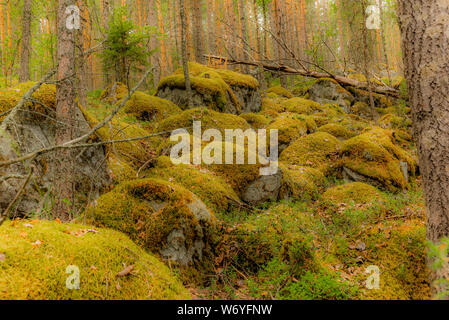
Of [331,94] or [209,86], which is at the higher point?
[331,94]

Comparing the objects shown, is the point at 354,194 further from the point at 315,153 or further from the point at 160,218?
the point at 160,218

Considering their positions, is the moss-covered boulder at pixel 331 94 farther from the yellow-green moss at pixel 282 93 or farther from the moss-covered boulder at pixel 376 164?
the moss-covered boulder at pixel 376 164

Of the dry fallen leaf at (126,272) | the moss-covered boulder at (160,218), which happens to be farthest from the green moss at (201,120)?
the dry fallen leaf at (126,272)

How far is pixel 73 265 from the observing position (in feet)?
7.23

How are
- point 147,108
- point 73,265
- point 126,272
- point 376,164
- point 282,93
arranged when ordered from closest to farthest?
point 73,265 → point 126,272 → point 376,164 → point 147,108 → point 282,93

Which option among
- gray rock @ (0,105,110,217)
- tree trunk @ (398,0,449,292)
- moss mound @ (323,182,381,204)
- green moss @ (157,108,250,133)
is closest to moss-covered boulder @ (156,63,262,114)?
green moss @ (157,108,250,133)

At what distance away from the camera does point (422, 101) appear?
2633 millimetres

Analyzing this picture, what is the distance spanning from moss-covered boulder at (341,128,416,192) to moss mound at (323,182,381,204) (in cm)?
55

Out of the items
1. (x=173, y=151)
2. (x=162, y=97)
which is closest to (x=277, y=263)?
(x=173, y=151)

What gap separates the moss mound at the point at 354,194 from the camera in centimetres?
588

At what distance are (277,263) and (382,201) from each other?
345 centimetres

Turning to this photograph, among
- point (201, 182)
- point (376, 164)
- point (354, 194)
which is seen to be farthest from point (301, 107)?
point (201, 182)

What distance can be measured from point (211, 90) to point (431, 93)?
800 cm
